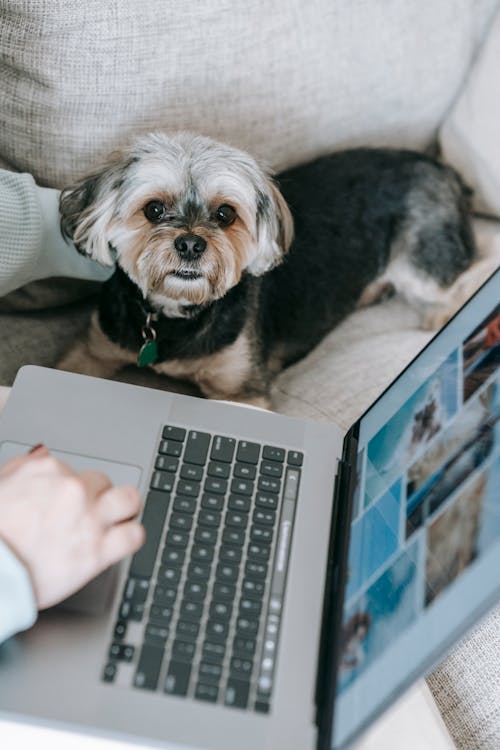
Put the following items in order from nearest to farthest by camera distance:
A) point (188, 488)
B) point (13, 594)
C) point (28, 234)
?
point (13, 594) → point (188, 488) → point (28, 234)

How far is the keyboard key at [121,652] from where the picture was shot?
71cm

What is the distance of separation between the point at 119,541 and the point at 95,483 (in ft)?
0.23

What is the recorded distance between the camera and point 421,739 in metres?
0.77

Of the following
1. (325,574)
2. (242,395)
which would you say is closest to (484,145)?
(242,395)

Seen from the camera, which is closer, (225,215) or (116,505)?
(116,505)

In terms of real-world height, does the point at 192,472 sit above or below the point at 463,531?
below

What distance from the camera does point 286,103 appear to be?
139cm

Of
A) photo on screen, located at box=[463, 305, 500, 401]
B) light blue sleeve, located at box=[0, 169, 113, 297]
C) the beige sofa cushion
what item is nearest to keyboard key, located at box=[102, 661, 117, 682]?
photo on screen, located at box=[463, 305, 500, 401]

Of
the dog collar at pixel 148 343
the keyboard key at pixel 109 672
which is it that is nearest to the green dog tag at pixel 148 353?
the dog collar at pixel 148 343

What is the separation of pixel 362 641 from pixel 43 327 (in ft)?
2.98

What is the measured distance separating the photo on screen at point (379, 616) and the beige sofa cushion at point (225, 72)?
90 cm

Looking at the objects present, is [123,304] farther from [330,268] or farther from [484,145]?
[484,145]

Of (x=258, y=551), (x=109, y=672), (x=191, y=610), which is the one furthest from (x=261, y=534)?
(x=109, y=672)

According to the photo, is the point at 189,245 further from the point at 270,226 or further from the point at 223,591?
the point at 223,591
